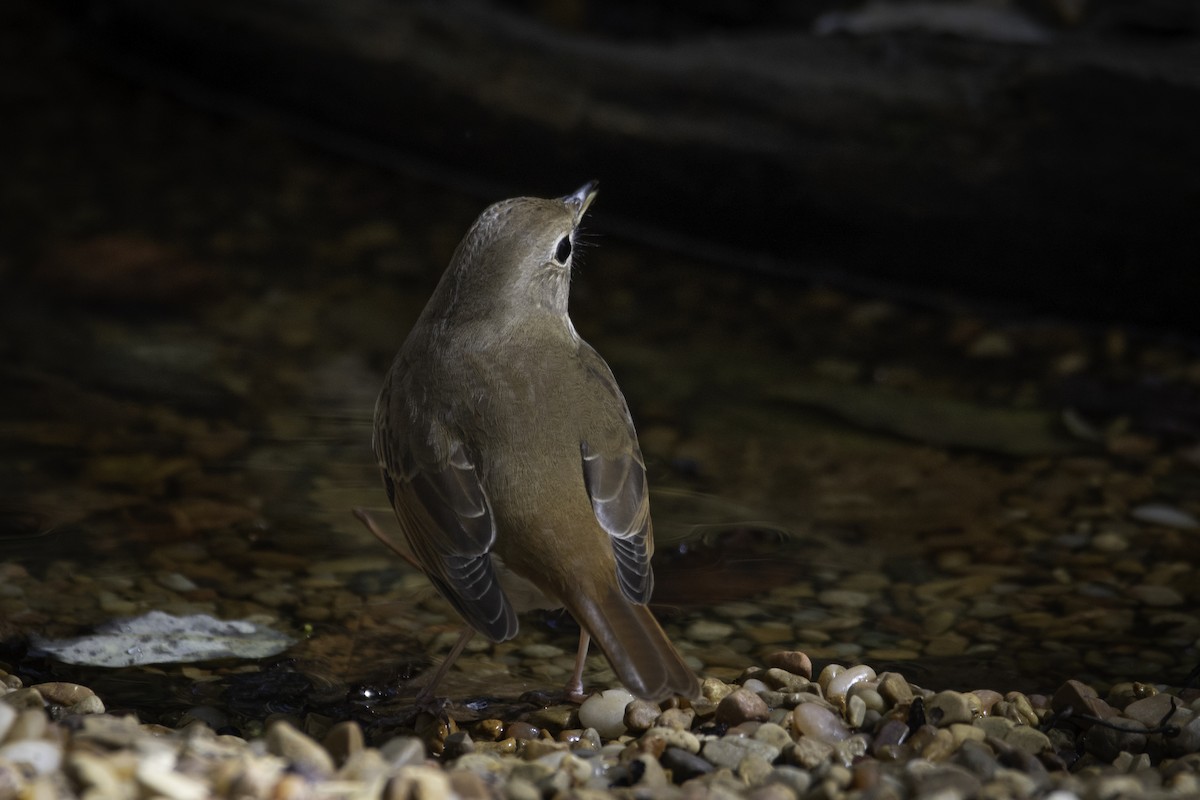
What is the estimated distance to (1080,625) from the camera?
165 inches

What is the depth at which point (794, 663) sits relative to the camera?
147 inches

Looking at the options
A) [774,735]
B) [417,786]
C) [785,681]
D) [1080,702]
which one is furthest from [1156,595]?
[417,786]

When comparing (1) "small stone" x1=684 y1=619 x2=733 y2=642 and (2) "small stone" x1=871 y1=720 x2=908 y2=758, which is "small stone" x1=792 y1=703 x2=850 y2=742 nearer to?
(2) "small stone" x1=871 y1=720 x2=908 y2=758

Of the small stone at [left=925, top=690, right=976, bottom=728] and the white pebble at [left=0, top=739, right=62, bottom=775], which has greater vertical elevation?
the small stone at [left=925, top=690, right=976, bottom=728]

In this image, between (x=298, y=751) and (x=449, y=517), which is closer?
(x=298, y=751)

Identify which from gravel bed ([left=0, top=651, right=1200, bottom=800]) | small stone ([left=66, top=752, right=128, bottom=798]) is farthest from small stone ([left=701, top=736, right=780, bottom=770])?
small stone ([left=66, top=752, right=128, bottom=798])

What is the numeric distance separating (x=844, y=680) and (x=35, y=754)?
6.31 ft

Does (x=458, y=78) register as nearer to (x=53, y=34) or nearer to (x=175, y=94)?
(x=175, y=94)

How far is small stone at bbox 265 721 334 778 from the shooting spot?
9.09ft

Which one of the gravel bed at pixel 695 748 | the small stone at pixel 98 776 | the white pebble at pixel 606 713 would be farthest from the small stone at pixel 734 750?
the small stone at pixel 98 776

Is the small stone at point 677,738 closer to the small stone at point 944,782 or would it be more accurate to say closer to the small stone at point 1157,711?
the small stone at point 944,782

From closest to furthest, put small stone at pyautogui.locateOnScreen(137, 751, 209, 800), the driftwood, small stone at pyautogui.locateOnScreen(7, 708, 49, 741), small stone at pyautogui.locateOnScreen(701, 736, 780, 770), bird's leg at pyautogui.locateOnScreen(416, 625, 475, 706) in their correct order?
small stone at pyautogui.locateOnScreen(137, 751, 209, 800), small stone at pyautogui.locateOnScreen(7, 708, 49, 741), small stone at pyautogui.locateOnScreen(701, 736, 780, 770), bird's leg at pyautogui.locateOnScreen(416, 625, 475, 706), the driftwood

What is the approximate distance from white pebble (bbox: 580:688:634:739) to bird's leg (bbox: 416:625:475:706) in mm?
374

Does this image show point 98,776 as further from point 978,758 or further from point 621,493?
point 978,758
